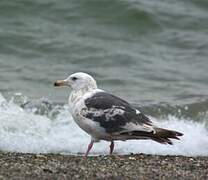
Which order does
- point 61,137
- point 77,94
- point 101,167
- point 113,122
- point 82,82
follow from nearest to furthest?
1. point 101,167
2. point 113,122
3. point 77,94
4. point 82,82
5. point 61,137

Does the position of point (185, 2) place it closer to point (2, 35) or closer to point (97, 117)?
point (2, 35)

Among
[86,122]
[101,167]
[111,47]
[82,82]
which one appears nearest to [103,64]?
[111,47]

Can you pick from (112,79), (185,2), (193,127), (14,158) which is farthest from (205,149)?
(185,2)

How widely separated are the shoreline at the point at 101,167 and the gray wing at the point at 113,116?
0.32 m

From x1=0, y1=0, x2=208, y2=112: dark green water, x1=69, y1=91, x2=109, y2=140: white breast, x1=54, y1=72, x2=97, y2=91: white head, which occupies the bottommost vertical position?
x1=0, y1=0, x2=208, y2=112: dark green water

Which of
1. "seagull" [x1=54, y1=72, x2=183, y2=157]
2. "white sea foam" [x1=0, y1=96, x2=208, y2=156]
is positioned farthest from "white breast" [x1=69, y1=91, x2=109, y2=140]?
"white sea foam" [x1=0, y1=96, x2=208, y2=156]

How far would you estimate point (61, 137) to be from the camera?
33.4 ft

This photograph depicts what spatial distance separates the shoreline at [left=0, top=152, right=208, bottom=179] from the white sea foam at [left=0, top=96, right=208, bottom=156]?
183cm

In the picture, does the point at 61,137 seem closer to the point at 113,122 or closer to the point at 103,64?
the point at 113,122

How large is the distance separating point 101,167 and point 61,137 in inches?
124

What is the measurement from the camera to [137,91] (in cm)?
1327

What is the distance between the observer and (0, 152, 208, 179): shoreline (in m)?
6.67

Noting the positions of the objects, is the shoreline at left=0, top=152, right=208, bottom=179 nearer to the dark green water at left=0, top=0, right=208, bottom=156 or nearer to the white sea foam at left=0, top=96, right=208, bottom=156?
the white sea foam at left=0, top=96, right=208, bottom=156

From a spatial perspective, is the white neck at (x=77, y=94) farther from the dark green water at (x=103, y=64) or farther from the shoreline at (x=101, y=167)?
the dark green water at (x=103, y=64)
